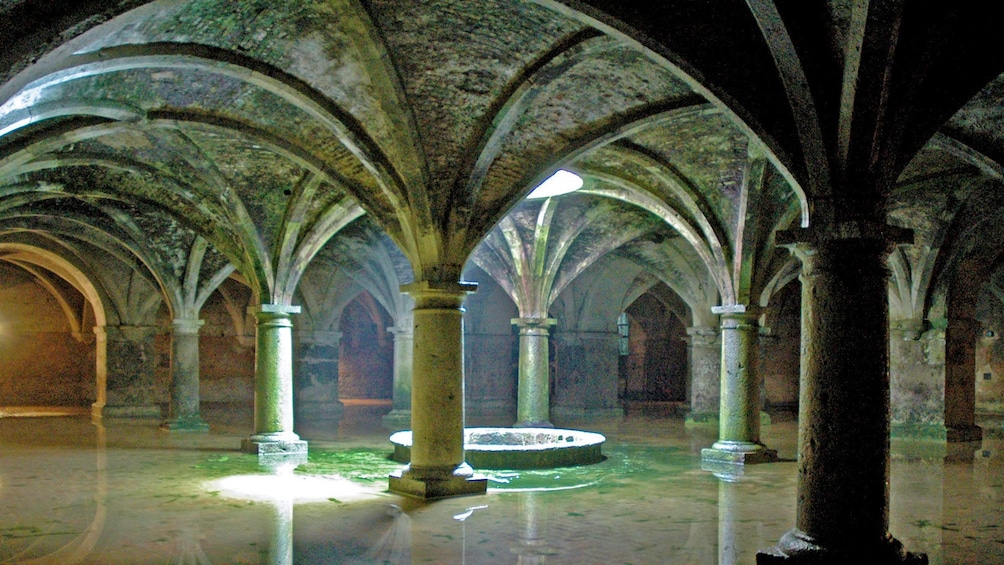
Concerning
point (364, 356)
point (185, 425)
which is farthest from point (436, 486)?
point (364, 356)

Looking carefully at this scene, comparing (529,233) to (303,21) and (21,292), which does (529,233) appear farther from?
(21,292)

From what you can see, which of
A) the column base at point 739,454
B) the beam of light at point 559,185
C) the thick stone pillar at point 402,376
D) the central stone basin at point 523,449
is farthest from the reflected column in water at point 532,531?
the thick stone pillar at point 402,376

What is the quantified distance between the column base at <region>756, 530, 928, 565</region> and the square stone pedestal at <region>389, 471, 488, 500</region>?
4068 millimetres

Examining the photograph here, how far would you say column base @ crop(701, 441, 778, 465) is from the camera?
37.2 feet

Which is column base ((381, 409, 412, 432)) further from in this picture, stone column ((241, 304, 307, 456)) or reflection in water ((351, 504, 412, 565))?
reflection in water ((351, 504, 412, 565))

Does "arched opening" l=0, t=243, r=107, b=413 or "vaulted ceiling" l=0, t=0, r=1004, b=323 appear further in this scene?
"arched opening" l=0, t=243, r=107, b=413

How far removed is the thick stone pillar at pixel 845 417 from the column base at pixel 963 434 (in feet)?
38.1

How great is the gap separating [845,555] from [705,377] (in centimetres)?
1362

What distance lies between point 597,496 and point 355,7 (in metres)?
5.19

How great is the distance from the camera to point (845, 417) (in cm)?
502

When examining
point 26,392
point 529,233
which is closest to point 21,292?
point 26,392

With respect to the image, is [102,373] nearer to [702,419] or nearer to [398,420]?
[398,420]

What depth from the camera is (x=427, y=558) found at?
5902 millimetres

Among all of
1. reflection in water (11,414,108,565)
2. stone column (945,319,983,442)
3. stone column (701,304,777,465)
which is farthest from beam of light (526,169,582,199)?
stone column (945,319,983,442)
